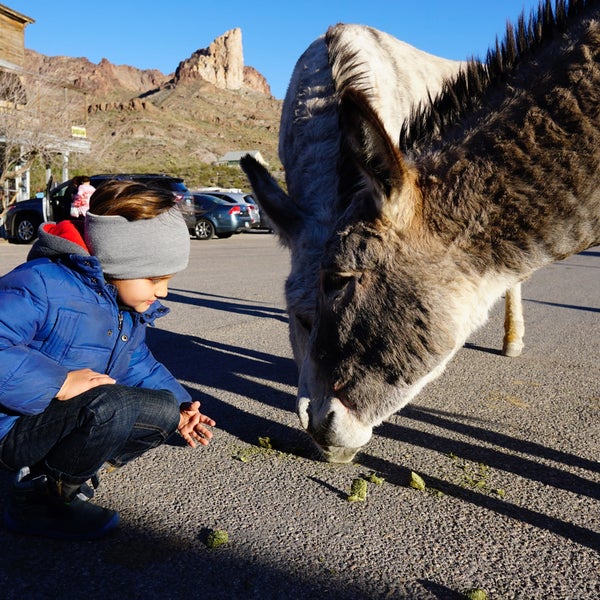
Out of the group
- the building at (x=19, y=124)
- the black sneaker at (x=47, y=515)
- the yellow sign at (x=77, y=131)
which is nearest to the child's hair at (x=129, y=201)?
the black sneaker at (x=47, y=515)

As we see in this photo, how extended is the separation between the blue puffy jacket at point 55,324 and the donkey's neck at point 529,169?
1554 millimetres

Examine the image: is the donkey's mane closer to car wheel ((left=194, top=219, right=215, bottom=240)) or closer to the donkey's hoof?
the donkey's hoof

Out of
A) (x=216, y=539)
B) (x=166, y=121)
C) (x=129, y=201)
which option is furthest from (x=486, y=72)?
(x=166, y=121)

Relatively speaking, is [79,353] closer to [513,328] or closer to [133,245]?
[133,245]

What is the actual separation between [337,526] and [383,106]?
3435 millimetres

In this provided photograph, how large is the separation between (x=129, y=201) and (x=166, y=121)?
3270 inches

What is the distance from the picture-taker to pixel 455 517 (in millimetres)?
2936

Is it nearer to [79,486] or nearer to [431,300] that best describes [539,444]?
[431,300]

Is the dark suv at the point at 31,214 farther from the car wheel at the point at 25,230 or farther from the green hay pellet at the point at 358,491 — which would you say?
the green hay pellet at the point at 358,491

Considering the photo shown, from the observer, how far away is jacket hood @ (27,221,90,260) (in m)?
2.65

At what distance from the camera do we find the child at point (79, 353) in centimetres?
245

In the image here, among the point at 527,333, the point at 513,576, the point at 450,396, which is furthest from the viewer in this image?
the point at 527,333

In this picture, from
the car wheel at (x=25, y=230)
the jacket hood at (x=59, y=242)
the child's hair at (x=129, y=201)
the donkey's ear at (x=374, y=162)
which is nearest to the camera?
the donkey's ear at (x=374, y=162)

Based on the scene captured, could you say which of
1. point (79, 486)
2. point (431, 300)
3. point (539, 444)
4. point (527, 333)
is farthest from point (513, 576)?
point (527, 333)
